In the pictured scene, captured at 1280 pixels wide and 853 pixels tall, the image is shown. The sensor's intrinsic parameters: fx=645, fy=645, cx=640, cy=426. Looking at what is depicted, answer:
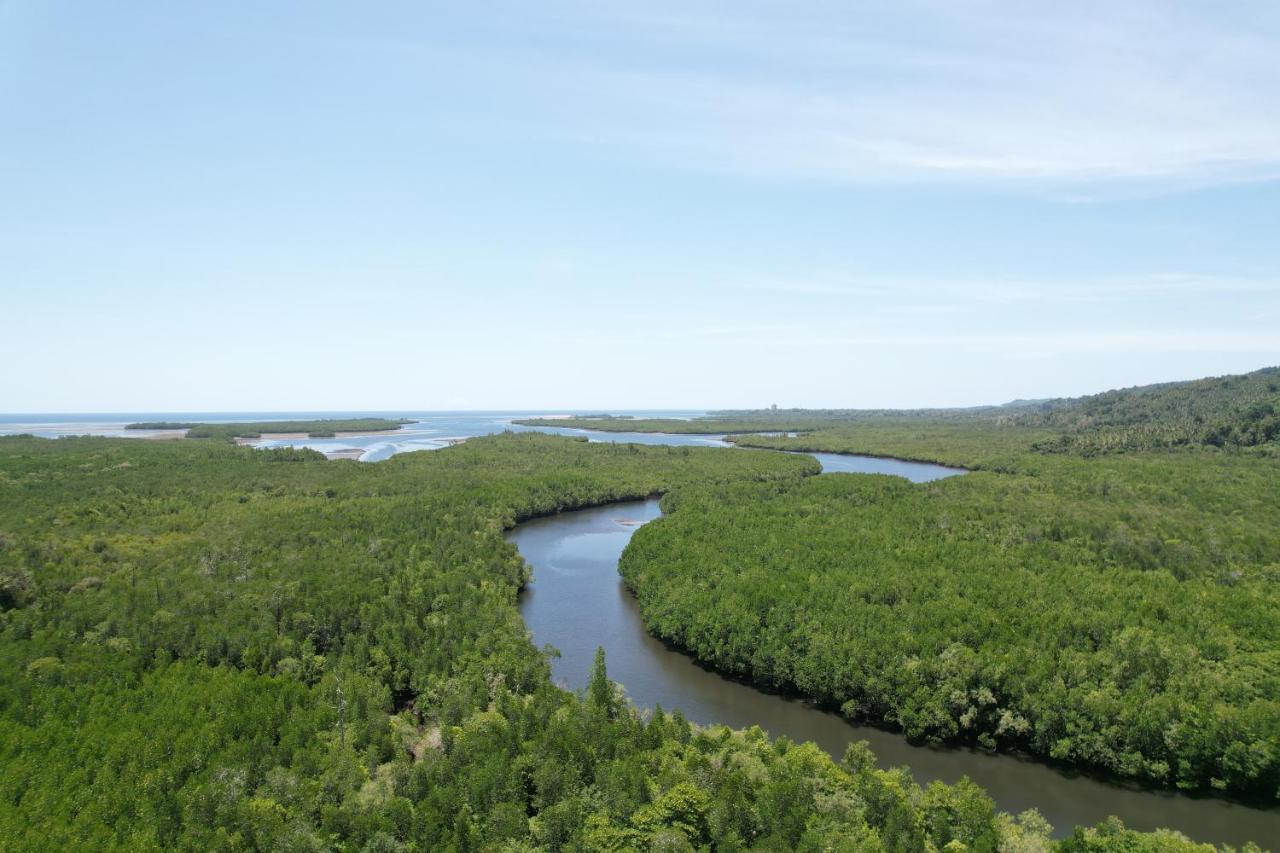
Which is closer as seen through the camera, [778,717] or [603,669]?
[603,669]

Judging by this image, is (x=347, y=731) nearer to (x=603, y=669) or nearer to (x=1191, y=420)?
(x=603, y=669)

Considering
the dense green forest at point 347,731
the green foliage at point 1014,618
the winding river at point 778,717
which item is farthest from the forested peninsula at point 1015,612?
the dense green forest at point 347,731

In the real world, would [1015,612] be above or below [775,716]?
above

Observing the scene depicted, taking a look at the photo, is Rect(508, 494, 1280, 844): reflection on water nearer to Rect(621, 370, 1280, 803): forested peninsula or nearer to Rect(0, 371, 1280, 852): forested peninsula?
Rect(621, 370, 1280, 803): forested peninsula

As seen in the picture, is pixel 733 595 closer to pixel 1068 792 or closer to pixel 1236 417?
pixel 1068 792

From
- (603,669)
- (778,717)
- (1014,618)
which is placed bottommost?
(778,717)

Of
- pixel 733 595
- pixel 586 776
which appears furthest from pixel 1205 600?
pixel 586 776

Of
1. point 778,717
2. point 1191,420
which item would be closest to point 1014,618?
point 778,717
